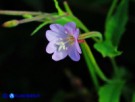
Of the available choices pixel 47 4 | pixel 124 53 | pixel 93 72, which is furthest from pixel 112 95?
pixel 47 4

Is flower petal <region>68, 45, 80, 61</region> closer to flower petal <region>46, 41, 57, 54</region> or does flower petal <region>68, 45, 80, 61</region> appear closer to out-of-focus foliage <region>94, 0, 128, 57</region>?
flower petal <region>46, 41, 57, 54</region>

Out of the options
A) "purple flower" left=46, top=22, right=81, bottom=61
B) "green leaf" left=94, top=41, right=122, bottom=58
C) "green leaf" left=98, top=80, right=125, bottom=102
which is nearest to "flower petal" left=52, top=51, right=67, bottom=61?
"purple flower" left=46, top=22, right=81, bottom=61

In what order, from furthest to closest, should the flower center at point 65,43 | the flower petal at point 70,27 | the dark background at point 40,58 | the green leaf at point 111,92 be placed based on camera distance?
1. the dark background at point 40,58
2. the green leaf at point 111,92
3. the flower center at point 65,43
4. the flower petal at point 70,27

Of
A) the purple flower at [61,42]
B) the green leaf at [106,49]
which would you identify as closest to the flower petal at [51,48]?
the purple flower at [61,42]

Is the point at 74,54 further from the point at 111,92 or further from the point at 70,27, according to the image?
the point at 111,92

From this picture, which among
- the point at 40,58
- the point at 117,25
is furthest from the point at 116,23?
the point at 40,58

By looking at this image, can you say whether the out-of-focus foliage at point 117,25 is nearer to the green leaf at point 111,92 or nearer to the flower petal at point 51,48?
the green leaf at point 111,92
